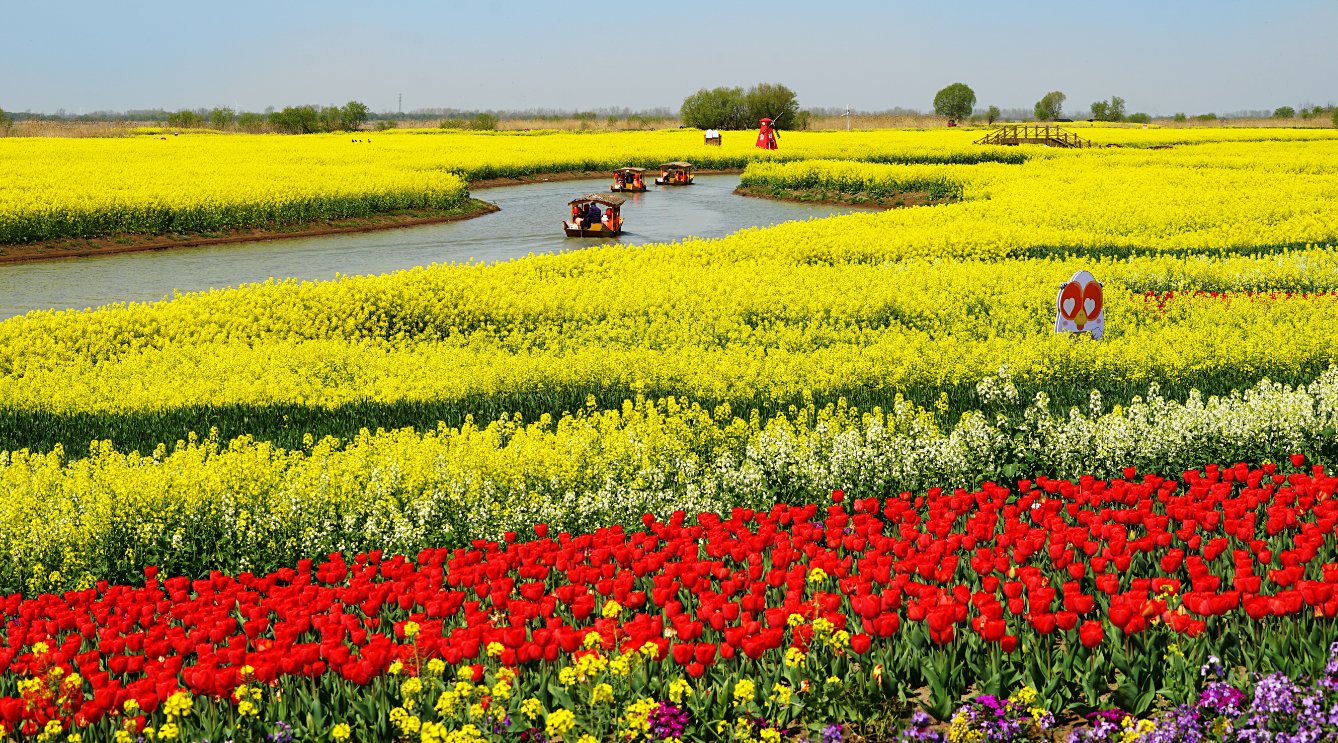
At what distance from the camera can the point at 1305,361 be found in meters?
12.6

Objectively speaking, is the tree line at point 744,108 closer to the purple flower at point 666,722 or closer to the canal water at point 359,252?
the canal water at point 359,252

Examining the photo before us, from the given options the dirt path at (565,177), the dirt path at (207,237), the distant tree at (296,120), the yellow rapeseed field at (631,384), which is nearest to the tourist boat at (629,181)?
the dirt path at (565,177)

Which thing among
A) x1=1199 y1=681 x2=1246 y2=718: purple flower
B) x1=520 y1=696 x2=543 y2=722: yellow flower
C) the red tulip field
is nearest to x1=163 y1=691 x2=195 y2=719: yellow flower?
the red tulip field

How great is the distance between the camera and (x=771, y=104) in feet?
367

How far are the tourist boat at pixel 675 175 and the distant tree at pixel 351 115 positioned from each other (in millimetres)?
78350

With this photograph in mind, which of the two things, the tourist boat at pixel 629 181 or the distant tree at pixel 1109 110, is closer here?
the tourist boat at pixel 629 181

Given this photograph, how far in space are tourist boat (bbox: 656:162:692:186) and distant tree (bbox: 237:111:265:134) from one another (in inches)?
3157

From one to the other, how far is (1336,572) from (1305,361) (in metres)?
8.24

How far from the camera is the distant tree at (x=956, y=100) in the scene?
6467 inches

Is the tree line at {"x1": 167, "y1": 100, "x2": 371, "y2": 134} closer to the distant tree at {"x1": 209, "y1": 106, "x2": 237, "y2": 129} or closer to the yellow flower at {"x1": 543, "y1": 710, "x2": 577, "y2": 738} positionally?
the distant tree at {"x1": 209, "y1": 106, "x2": 237, "y2": 129}

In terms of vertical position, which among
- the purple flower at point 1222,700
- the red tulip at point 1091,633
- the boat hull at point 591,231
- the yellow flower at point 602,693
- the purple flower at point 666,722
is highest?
the boat hull at point 591,231

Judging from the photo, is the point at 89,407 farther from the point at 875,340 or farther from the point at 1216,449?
the point at 1216,449

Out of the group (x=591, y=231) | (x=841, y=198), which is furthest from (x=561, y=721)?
(x=841, y=198)

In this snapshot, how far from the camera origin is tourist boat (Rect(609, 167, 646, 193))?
161 feet
